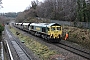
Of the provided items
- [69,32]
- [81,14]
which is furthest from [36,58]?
[81,14]

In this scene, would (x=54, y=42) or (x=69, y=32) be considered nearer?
(x=54, y=42)

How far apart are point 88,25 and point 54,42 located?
7.78 m

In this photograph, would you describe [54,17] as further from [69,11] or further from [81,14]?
[81,14]

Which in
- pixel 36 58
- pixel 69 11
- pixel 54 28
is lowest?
pixel 36 58

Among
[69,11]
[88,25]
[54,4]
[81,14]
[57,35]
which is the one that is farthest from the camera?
[54,4]

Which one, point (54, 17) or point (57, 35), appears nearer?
point (57, 35)

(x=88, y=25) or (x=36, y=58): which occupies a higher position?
(x=88, y=25)

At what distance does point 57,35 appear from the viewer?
103ft

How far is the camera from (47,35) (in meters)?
32.5

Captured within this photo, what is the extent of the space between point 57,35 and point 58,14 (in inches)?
1073

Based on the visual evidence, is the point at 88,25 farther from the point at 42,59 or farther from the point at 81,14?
the point at 42,59

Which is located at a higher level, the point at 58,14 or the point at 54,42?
the point at 58,14

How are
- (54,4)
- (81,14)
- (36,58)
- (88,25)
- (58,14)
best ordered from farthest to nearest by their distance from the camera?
(54,4), (58,14), (81,14), (88,25), (36,58)

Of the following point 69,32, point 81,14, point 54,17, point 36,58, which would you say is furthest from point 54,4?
point 36,58
